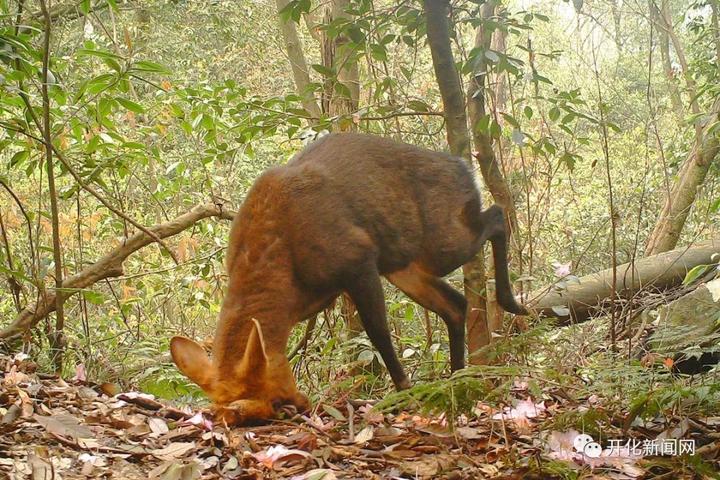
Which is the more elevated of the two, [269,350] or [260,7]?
[260,7]

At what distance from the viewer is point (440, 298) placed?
17.7ft

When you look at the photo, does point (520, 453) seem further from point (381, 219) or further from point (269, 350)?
point (381, 219)

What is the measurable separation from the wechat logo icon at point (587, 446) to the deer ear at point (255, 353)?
153 centimetres

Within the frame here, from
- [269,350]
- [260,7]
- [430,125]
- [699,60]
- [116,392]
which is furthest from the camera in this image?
[260,7]

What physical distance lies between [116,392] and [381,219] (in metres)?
1.85

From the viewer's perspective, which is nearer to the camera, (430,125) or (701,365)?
(701,365)

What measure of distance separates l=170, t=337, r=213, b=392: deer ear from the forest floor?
20cm

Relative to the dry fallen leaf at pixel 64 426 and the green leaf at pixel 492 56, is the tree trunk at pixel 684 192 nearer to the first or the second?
the green leaf at pixel 492 56

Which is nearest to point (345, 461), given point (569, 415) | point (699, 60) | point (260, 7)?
point (569, 415)

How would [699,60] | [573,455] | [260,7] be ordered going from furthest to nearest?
[260,7]
[699,60]
[573,455]

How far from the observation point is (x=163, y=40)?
15.2 metres

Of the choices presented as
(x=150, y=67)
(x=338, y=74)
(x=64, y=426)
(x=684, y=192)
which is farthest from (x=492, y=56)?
(x=684, y=192)

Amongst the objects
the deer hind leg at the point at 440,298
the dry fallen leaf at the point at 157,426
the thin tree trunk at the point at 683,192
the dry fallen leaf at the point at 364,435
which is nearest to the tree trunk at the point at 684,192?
the thin tree trunk at the point at 683,192

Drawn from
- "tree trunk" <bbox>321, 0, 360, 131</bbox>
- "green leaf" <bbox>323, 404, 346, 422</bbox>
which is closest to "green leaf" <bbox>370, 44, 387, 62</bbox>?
"tree trunk" <bbox>321, 0, 360, 131</bbox>
